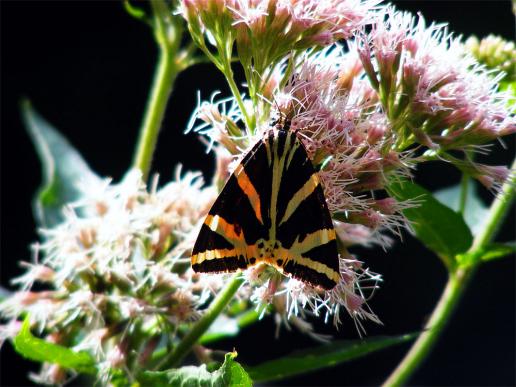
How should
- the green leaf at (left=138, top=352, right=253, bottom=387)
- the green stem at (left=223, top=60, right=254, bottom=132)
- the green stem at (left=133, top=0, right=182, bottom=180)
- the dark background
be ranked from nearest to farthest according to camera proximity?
the green leaf at (left=138, top=352, right=253, bottom=387)
the green stem at (left=223, top=60, right=254, bottom=132)
the green stem at (left=133, top=0, right=182, bottom=180)
the dark background

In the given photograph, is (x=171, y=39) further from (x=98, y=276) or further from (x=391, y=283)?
(x=391, y=283)

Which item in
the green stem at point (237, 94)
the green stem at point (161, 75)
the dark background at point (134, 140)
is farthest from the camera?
the dark background at point (134, 140)

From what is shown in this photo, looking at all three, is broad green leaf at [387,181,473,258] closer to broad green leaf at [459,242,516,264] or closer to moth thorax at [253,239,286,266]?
broad green leaf at [459,242,516,264]

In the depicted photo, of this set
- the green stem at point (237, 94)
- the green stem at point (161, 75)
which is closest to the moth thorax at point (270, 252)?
the green stem at point (237, 94)

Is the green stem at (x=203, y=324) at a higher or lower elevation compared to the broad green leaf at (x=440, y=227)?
lower

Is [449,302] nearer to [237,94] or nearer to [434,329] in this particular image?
[434,329]

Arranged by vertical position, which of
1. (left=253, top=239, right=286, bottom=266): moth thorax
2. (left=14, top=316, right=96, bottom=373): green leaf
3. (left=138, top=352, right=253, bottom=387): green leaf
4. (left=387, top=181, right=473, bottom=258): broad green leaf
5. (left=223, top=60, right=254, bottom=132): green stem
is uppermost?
(left=223, top=60, right=254, bottom=132): green stem

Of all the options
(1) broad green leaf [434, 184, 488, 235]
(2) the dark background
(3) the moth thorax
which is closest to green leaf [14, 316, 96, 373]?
(3) the moth thorax

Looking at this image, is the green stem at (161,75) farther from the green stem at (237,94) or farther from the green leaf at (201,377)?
the green leaf at (201,377)
